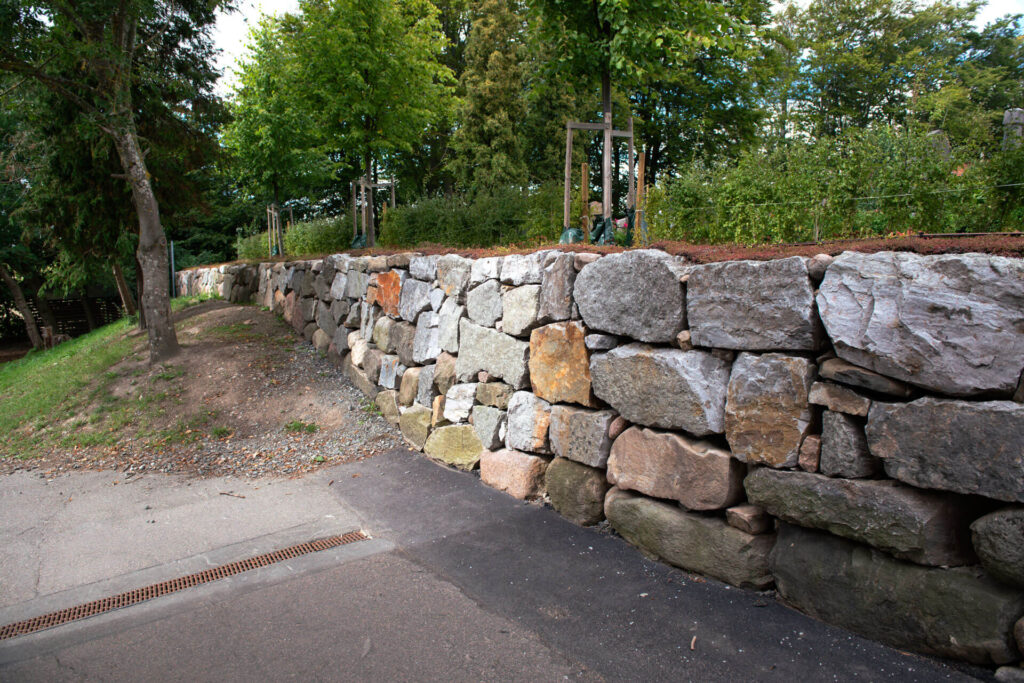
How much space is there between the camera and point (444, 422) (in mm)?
5824

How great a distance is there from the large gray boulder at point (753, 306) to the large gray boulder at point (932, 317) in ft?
0.36

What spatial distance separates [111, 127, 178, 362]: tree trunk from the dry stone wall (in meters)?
5.69

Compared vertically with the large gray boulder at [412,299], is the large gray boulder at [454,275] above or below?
above

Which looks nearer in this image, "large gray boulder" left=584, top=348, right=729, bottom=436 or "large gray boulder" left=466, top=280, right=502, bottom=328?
"large gray boulder" left=584, top=348, right=729, bottom=436


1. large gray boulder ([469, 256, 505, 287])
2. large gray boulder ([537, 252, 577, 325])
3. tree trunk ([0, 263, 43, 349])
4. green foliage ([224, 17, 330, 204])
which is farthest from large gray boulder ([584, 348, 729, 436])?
tree trunk ([0, 263, 43, 349])

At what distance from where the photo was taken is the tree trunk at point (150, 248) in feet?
27.3

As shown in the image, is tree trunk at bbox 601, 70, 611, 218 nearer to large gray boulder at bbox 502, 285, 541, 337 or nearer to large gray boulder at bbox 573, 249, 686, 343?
large gray boulder at bbox 502, 285, 541, 337

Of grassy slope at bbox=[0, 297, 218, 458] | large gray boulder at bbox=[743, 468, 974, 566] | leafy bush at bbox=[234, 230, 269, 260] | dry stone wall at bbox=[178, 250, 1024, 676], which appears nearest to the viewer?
dry stone wall at bbox=[178, 250, 1024, 676]

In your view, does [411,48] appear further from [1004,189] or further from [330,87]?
[1004,189]

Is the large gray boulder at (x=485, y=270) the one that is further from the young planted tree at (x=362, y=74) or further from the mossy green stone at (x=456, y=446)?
the young planted tree at (x=362, y=74)

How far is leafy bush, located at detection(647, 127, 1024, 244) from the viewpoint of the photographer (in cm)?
395

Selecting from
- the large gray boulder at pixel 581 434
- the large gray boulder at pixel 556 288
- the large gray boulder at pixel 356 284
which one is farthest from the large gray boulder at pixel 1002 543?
the large gray boulder at pixel 356 284

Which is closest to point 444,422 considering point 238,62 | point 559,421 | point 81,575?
point 559,421

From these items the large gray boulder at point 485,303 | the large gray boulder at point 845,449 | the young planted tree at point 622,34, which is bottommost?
the large gray boulder at point 845,449
